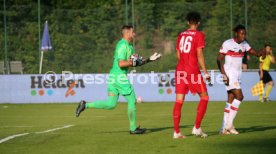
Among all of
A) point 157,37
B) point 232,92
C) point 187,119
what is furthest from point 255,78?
point 232,92

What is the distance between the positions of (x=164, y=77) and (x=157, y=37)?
4.98 m

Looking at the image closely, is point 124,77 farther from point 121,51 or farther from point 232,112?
point 232,112

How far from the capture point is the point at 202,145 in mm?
11508

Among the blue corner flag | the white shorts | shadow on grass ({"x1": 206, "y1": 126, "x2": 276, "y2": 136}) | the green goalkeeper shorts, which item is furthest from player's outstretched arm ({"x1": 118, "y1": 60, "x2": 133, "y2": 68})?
the blue corner flag

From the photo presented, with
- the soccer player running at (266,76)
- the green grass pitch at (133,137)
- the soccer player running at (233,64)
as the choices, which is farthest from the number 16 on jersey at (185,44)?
the soccer player running at (266,76)

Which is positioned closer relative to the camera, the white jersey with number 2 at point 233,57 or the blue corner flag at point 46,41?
the white jersey with number 2 at point 233,57

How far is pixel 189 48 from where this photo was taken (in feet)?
41.8

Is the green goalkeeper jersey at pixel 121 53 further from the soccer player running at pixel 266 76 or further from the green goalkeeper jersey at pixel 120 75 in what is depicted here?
the soccer player running at pixel 266 76

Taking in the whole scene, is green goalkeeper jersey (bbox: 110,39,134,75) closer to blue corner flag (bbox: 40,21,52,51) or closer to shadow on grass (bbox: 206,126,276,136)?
shadow on grass (bbox: 206,126,276,136)

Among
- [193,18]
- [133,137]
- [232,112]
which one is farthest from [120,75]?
[232,112]

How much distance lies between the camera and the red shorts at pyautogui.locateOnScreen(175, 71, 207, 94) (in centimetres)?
1277

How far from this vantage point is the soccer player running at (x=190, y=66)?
1270 cm

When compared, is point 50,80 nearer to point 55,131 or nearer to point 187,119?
point 187,119

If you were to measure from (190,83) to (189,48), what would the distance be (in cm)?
62
